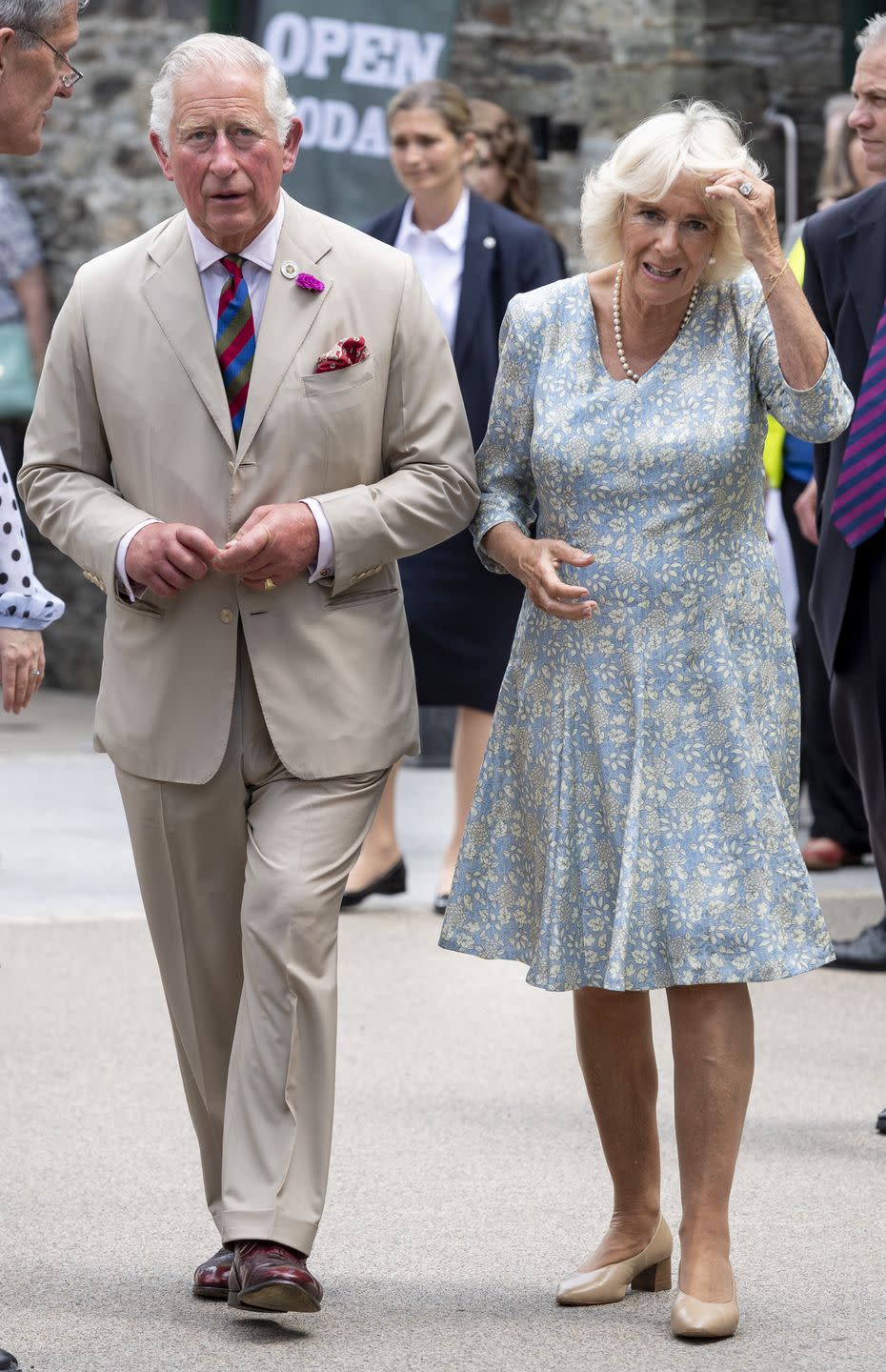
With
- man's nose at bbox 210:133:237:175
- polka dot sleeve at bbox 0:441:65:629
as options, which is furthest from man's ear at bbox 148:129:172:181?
polka dot sleeve at bbox 0:441:65:629

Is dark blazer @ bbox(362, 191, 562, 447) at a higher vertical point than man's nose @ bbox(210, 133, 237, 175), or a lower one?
A: lower

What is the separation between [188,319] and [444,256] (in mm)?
3178

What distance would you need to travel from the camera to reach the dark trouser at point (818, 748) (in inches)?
292

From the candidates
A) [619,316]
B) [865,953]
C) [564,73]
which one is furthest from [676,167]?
[564,73]

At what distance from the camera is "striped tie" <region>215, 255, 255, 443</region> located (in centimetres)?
367

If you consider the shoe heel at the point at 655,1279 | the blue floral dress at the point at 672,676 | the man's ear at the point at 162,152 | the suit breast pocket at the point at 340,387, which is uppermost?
the man's ear at the point at 162,152

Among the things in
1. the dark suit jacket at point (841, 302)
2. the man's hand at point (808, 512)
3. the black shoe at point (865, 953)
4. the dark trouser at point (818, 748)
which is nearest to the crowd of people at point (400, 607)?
the dark suit jacket at point (841, 302)

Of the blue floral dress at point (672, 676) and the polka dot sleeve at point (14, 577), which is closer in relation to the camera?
the polka dot sleeve at point (14, 577)

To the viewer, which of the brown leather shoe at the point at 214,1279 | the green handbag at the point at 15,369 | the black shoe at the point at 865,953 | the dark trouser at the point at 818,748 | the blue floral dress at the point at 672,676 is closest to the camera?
the blue floral dress at the point at 672,676

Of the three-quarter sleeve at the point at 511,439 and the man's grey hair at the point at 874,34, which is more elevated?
the man's grey hair at the point at 874,34

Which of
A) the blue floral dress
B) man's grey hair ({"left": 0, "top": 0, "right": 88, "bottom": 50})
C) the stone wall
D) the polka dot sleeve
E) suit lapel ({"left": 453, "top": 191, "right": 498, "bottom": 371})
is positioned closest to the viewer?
man's grey hair ({"left": 0, "top": 0, "right": 88, "bottom": 50})

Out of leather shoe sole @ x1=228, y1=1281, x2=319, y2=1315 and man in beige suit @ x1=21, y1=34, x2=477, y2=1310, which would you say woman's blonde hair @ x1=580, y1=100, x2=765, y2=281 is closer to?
man in beige suit @ x1=21, y1=34, x2=477, y2=1310

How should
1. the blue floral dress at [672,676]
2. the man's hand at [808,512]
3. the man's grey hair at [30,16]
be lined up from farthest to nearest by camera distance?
the man's hand at [808,512] → the blue floral dress at [672,676] → the man's grey hair at [30,16]

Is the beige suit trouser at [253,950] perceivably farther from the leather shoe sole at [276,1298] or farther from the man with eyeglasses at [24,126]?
the man with eyeglasses at [24,126]
